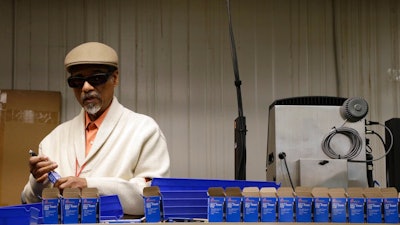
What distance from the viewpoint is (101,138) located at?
7.18 ft

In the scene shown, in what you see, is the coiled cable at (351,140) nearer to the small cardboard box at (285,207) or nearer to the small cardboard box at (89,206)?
the small cardboard box at (285,207)

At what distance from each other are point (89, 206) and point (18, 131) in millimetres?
2414

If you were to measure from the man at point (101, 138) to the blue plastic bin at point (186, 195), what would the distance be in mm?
424

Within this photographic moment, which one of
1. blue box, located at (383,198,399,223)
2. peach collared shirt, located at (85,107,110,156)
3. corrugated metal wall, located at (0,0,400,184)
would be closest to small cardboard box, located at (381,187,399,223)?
blue box, located at (383,198,399,223)

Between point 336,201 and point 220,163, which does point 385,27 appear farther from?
point 336,201

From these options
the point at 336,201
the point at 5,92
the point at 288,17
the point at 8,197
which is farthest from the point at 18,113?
the point at 336,201

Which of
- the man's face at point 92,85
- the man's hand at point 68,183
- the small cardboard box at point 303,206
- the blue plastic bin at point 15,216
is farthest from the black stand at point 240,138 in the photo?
the blue plastic bin at point 15,216

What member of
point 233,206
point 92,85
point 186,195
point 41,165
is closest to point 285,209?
point 233,206

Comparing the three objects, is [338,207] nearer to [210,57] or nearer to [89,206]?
[89,206]

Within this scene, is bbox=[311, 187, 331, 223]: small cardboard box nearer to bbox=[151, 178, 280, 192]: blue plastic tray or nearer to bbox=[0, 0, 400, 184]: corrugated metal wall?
bbox=[151, 178, 280, 192]: blue plastic tray

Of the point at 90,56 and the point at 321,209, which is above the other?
the point at 90,56

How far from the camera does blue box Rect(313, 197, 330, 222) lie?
59.3 inches

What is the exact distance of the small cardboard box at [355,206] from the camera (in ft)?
4.95

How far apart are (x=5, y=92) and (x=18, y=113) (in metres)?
0.15
